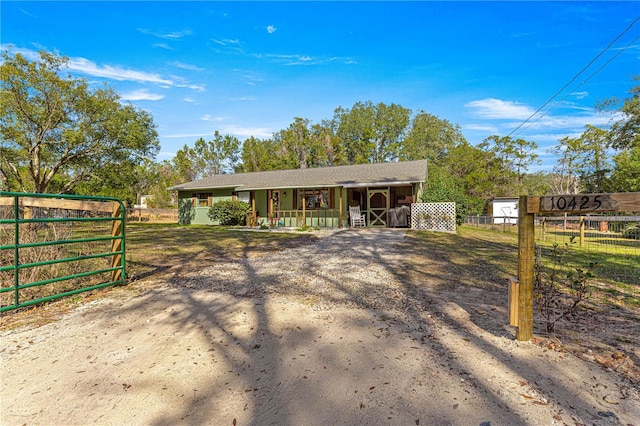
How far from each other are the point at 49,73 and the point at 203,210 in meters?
10.5

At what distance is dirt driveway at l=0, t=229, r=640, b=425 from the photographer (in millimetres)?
2145

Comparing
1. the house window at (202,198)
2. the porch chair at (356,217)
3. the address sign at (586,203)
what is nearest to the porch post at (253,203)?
the house window at (202,198)

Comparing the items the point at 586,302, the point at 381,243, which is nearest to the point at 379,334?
the point at 586,302

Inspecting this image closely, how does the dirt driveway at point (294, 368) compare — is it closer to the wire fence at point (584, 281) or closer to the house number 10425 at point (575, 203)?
the wire fence at point (584, 281)

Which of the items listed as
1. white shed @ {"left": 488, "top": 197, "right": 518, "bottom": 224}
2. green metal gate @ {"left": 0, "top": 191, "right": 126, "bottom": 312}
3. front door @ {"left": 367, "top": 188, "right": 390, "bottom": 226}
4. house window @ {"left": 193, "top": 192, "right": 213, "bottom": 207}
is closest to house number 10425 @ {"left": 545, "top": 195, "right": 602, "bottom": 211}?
green metal gate @ {"left": 0, "top": 191, "right": 126, "bottom": 312}

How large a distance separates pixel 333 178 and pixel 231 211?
669cm

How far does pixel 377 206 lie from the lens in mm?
17609

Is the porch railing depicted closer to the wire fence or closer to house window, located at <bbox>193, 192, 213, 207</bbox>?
house window, located at <bbox>193, 192, 213, 207</bbox>

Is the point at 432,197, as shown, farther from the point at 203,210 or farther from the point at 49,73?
the point at 49,73

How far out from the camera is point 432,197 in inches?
624

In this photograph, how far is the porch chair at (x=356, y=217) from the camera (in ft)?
54.4

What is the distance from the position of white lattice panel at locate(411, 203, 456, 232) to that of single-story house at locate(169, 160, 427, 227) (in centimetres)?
126

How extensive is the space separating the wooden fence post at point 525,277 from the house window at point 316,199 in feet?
49.3

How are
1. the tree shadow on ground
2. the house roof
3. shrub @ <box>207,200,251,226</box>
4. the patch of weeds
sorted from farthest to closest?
1. shrub @ <box>207,200,251,226</box>
2. the house roof
3. the patch of weeds
4. the tree shadow on ground
